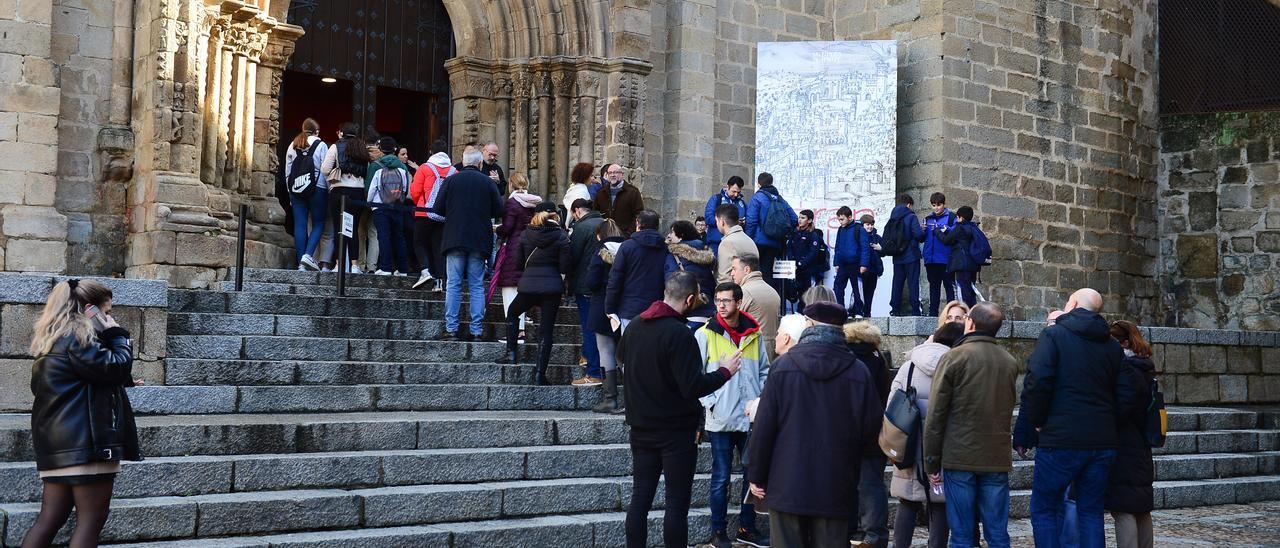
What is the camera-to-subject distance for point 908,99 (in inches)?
659

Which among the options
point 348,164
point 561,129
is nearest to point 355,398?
point 348,164

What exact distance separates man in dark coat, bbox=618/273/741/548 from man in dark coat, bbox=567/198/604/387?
3470mm

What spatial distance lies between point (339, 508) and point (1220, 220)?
50.8 feet

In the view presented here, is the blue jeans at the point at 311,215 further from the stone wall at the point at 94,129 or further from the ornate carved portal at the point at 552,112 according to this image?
the ornate carved portal at the point at 552,112

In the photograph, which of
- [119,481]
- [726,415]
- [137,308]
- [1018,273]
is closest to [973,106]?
[1018,273]

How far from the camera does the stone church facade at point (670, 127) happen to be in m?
11.4

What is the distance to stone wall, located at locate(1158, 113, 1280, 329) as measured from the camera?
61.6 ft

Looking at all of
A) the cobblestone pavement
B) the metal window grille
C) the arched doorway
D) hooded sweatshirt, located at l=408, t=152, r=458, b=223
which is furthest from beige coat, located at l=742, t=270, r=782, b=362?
the metal window grille

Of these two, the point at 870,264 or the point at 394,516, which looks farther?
the point at 870,264

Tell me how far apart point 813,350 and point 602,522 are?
98.7 inches

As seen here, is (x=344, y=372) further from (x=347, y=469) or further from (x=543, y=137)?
(x=543, y=137)

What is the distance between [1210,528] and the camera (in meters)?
9.52

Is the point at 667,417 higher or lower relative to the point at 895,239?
lower

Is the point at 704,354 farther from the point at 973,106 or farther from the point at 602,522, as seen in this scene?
the point at 973,106
